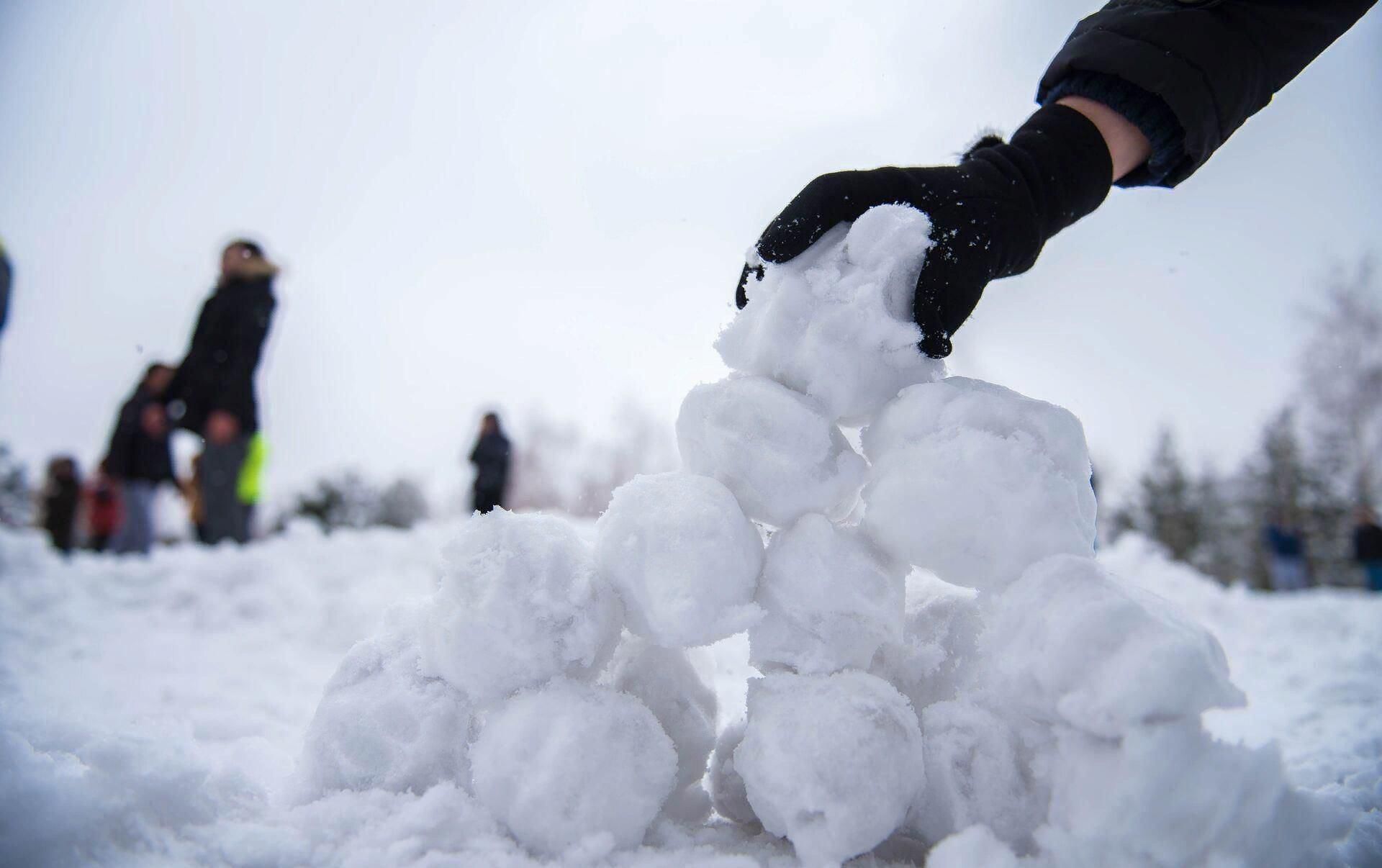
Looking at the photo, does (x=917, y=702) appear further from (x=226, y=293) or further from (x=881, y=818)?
(x=226, y=293)

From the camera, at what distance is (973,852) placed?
97 centimetres

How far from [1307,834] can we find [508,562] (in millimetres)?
1142

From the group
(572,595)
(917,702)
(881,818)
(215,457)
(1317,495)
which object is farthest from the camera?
(1317,495)

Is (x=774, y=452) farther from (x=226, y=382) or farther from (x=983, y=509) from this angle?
(x=226, y=382)

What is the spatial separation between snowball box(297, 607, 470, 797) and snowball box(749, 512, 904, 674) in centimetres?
51

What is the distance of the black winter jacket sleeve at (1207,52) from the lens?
1.53 m

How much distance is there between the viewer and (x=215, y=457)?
4.51 meters

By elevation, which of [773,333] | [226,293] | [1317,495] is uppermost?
[226,293]

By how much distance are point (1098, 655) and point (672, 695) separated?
677mm

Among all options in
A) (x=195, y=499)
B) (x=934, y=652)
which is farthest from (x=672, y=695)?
(x=195, y=499)

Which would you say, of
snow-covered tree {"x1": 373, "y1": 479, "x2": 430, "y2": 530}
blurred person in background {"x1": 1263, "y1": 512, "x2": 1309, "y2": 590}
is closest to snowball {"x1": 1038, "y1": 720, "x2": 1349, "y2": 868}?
blurred person in background {"x1": 1263, "y1": 512, "x2": 1309, "y2": 590}

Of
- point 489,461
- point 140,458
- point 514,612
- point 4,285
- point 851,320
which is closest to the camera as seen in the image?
point 514,612

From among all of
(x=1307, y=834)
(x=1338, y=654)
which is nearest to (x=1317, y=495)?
(x=1338, y=654)

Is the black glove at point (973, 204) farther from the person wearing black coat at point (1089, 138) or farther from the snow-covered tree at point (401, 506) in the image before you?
the snow-covered tree at point (401, 506)
